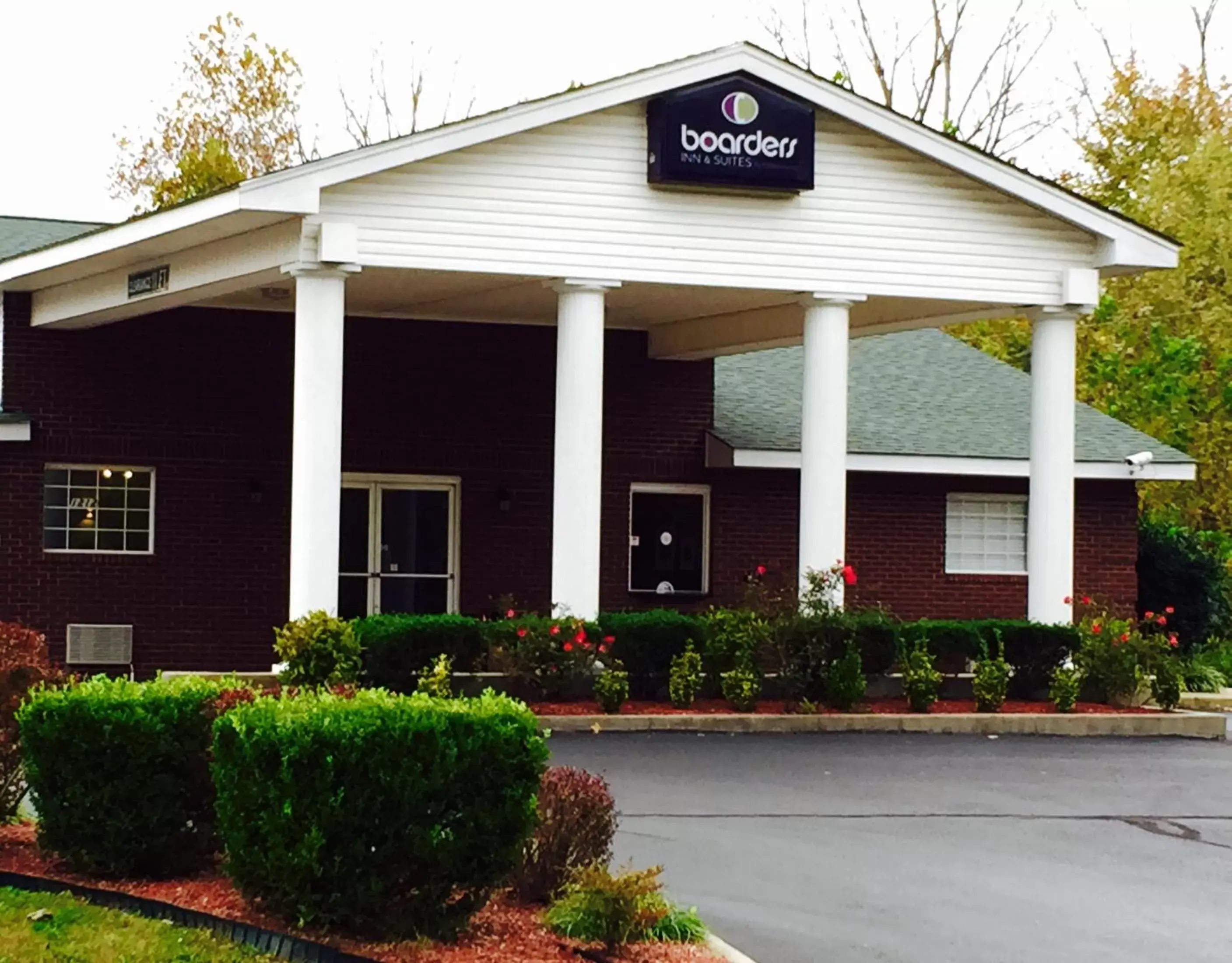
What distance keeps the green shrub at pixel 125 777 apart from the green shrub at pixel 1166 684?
43.5ft

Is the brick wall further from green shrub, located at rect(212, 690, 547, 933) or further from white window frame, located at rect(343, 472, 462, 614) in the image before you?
green shrub, located at rect(212, 690, 547, 933)

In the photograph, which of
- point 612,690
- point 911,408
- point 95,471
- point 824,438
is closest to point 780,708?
point 612,690

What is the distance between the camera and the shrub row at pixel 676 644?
736 inches

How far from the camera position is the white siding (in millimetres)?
19328

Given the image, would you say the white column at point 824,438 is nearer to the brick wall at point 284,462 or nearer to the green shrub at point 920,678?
the green shrub at point 920,678

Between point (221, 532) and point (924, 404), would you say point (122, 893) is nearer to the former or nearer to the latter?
point (221, 532)

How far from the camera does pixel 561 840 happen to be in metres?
9.48

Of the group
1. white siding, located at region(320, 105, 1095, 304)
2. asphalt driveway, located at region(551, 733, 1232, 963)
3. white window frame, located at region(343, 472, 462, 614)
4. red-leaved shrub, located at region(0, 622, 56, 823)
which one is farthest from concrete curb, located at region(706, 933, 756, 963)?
white window frame, located at region(343, 472, 462, 614)

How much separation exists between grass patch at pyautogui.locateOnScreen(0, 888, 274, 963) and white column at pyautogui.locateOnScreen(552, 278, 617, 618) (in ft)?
35.1

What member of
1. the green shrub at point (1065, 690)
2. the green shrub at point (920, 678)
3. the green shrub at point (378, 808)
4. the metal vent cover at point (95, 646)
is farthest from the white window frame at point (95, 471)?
the green shrub at point (378, 808)

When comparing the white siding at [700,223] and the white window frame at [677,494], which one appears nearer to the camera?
the white siding at [700,223]

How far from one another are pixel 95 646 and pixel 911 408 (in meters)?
11.1

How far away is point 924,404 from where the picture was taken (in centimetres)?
2820

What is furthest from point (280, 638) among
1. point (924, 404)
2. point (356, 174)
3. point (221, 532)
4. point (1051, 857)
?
point (924, 404)
